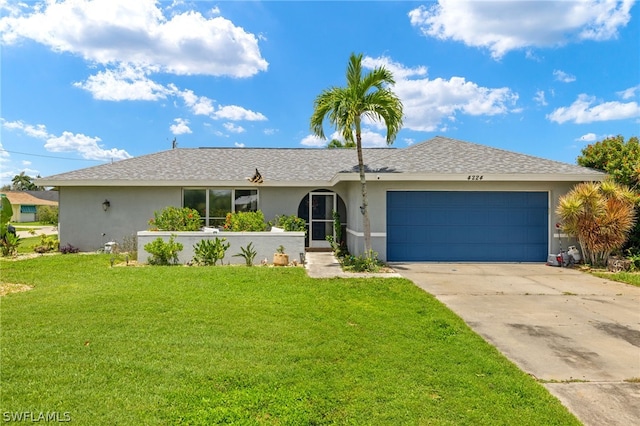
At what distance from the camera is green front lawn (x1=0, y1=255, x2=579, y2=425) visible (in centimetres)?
314

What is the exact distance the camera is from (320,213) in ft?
49.7

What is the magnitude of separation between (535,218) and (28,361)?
524 inches

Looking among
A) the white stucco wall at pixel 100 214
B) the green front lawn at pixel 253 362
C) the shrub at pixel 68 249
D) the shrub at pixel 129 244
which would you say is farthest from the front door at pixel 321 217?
the shrub at pixel 68 249

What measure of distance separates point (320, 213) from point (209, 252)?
5.68 metres

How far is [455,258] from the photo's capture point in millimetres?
12062

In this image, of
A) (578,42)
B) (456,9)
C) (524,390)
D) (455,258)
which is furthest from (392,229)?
(578,42)

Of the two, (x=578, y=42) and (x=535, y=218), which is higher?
(x=578, y=42)

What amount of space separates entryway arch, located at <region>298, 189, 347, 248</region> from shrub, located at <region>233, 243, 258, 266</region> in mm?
4200

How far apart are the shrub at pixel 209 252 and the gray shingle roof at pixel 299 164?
3.95 meters

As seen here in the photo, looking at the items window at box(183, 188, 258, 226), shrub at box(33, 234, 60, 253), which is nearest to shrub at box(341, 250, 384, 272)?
window at box(183, 188, 258, 226)

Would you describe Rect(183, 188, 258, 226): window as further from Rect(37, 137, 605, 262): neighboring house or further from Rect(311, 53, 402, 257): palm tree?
Rect(311, 53, 402, 257): palm tree

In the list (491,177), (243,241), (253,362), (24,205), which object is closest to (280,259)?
(243,241)

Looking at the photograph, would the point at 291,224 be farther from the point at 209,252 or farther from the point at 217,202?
the point at 217,202

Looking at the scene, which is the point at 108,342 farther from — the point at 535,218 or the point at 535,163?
the point at 535,163
